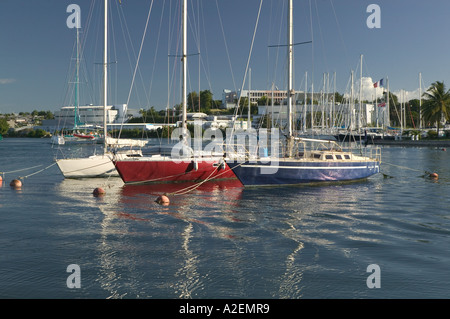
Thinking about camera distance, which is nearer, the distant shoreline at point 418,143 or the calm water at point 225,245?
the calm water at point 225,245

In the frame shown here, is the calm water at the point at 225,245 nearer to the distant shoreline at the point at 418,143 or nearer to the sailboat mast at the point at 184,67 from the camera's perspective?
→ the sailboat mast at the point at 184,67

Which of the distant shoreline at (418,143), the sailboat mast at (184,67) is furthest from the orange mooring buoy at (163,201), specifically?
the distant shoreline at (418,143)

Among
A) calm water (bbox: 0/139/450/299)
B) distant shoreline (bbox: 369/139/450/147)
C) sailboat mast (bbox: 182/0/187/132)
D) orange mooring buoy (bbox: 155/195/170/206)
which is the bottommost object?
calm water (bbox: 0/139/450/299)

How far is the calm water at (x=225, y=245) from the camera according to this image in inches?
472

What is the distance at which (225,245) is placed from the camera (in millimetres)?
16016

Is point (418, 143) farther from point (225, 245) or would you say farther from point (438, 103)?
point (225, 245)

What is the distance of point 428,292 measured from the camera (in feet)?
38.3

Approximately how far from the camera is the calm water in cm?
1198

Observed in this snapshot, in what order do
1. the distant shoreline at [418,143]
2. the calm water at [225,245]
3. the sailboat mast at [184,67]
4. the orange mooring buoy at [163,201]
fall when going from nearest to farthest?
the calm water at [225,245] → the orange mooring buoy at [163,201] → the sailboat mast at [184,67] → the distant shoreline at [418,143]

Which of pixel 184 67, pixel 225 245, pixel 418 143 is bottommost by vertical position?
pixel 225 245

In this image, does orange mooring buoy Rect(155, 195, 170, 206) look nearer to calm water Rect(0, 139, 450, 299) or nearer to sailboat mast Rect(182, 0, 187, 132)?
calm water Rect(0, 139, 450, 299)

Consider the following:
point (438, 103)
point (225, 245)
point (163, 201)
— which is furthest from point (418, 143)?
point (225, 245)

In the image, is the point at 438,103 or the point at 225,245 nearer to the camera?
the point at 225,245

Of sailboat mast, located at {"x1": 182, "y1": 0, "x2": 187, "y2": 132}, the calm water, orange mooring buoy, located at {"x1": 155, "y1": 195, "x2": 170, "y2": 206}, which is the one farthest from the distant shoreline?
orange mooring buoy, located at {"x1": 155, "y1": 195, "x2": 170, "y2": 206}
